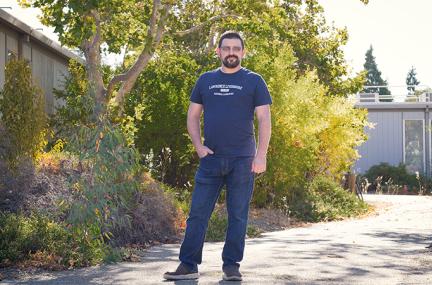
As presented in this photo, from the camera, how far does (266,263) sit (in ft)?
24.2

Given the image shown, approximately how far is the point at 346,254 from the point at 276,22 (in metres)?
9.25

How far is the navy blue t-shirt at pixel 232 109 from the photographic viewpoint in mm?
6184

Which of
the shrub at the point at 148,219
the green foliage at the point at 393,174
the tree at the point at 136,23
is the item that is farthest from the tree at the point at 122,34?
the green foliage at the point at 393,174

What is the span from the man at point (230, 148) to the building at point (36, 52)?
8191mm

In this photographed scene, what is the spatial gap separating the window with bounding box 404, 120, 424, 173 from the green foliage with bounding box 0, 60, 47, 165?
25615 mm

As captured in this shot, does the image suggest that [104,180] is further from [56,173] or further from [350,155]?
[350,155]

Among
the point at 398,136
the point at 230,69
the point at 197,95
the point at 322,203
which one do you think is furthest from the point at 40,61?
the point at 398,136

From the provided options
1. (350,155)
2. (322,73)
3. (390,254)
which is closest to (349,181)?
(350,155)

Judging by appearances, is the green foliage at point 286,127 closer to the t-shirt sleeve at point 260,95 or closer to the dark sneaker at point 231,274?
the t-shirt sleeve at point 260,95

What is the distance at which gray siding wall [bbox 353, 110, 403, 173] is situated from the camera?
36.4 meters

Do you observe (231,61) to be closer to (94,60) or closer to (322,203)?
(94,60)

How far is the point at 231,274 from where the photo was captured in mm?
6188

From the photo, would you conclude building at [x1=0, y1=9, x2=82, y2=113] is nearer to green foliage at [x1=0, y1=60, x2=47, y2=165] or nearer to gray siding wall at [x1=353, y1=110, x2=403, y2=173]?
green foliage at [x1=0, y1=60, x2=47, y2=165]

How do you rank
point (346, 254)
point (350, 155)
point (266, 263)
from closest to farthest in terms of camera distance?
point (266, 263) < point (346, 254) < point (350, 155)
